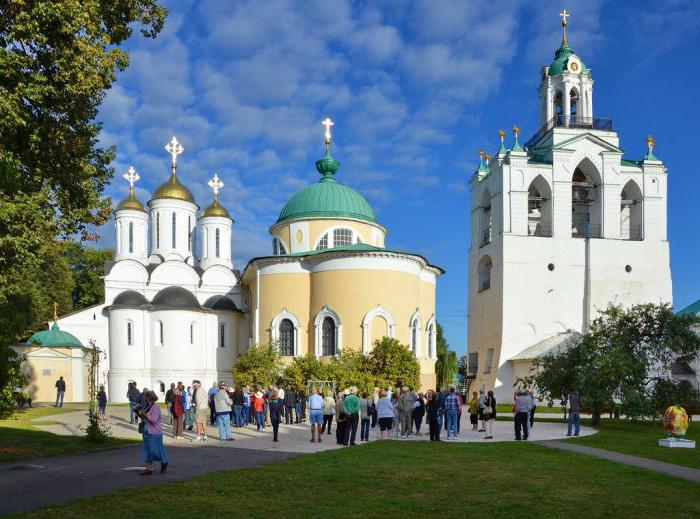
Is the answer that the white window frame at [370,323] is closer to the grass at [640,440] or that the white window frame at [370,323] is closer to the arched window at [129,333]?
the grass at [640,440]

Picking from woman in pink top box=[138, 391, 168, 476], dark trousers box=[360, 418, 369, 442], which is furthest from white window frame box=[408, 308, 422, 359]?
woman in pink top box=[138, 391, 168, 476]

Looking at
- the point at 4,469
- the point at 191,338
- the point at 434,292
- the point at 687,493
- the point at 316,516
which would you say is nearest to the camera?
the point at 316,516

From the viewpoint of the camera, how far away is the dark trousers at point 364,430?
66.7ft

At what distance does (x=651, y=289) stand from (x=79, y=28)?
42339 mm

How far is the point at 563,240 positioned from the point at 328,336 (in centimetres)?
1847

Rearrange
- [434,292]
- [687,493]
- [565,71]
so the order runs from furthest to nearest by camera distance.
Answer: [565,71], [434,292], [687,493]

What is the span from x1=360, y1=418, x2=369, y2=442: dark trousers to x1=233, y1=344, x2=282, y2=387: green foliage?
14874 mm

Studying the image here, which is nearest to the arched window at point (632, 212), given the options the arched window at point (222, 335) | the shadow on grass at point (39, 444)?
the arched window at point (222, 335)

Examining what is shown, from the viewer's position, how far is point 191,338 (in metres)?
47.4

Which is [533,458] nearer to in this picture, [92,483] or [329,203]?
[92,483]

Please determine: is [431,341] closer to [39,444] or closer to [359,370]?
[359,370]

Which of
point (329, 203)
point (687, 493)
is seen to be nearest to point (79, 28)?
point (687, 493)

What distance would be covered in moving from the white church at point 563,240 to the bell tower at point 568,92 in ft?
0.28

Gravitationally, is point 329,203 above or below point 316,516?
above
